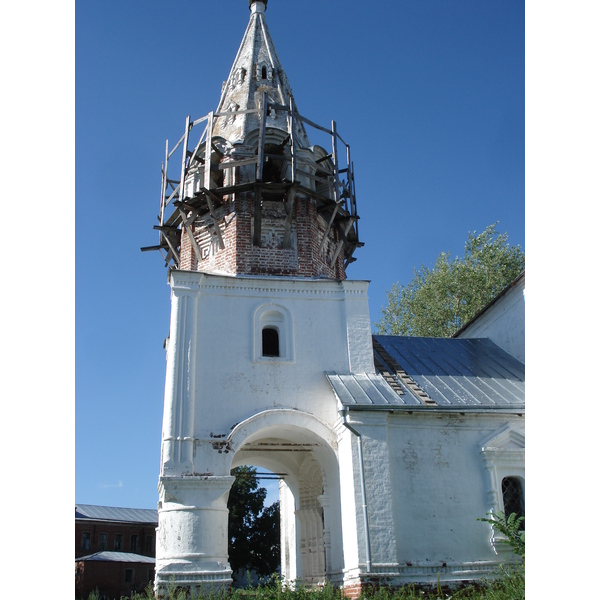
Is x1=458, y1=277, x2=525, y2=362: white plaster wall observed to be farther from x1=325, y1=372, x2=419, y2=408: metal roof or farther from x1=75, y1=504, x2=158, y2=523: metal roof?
x1=75, y1=504, x2=158, y2=523: metal roof

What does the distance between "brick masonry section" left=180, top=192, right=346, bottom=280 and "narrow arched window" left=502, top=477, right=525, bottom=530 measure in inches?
205

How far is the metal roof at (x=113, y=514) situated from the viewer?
118ft

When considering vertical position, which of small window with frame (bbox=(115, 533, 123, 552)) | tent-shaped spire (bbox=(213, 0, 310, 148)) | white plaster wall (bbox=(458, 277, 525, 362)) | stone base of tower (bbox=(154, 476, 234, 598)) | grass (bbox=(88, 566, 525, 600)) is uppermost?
tent-shaped spire (bbox=(213, 0, 310, 148))

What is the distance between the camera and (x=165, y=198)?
1395 centimetres

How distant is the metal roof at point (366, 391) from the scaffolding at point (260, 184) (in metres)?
3.28

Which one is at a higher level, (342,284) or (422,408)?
(342,284)

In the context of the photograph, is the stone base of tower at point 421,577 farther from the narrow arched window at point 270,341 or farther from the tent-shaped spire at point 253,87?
the tent-shaped spire at point 253,87

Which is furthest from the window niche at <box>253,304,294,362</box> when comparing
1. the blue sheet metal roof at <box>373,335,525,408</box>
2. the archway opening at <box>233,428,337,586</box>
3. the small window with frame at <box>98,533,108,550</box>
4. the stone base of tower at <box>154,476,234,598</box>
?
the small window with frame at <box>98,533,108,550</box>

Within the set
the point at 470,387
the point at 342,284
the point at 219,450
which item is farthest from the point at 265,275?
the point at 470,387

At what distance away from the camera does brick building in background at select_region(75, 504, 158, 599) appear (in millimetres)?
29750

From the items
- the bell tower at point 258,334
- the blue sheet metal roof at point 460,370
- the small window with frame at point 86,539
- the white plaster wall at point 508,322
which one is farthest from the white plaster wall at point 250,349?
the small window with frame at point 86,539

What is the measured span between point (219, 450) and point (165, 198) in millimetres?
6683
